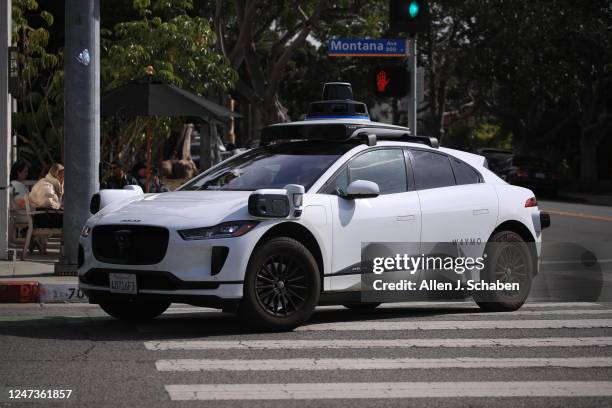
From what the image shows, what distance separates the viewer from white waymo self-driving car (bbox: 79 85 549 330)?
9117 millimetres

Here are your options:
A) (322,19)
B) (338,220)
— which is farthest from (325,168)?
(322,19)

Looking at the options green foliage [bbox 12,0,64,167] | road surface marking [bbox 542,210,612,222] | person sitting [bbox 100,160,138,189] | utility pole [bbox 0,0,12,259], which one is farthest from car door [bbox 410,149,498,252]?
road surface marking [bbox 542,210,612,222]

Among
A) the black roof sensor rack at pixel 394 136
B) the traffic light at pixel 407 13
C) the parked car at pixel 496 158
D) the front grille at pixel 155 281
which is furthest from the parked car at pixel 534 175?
the front grille at pixel 155 281

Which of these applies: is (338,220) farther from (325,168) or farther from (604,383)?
(604,383)

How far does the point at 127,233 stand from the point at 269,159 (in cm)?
172

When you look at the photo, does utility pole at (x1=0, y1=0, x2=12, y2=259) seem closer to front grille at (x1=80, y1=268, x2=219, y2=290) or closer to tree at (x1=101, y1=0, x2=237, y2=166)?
tree at (x1=101, y1=0, x2=237, y2=166)

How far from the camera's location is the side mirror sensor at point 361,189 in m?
9.80

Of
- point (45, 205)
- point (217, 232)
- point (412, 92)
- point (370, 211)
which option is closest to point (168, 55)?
point (412, 92)

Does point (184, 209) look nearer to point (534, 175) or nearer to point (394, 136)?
point (394, 136)

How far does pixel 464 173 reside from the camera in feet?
36.9

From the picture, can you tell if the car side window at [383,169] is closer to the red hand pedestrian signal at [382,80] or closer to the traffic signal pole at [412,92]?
the traffic signal pole at [412,92]

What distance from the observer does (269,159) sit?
10492 mm

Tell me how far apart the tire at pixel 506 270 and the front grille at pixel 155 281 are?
310 cm

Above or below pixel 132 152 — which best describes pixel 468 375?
below
